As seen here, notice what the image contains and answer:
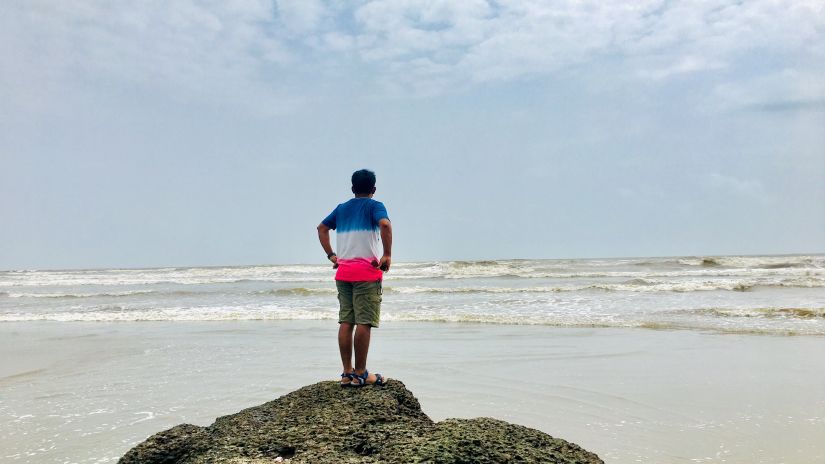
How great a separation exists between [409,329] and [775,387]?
652 centimetres

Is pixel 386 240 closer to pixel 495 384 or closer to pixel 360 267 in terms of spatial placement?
pixel 360 267

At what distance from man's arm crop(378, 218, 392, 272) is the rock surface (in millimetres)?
981

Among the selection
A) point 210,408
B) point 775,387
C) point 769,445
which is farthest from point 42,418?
point 775,387

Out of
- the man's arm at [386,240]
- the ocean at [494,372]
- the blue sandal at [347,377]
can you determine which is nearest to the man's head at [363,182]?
the man's arm at [386,240]

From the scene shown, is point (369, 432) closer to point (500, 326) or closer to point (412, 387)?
point (412, 387)

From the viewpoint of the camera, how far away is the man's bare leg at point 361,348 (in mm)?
4004

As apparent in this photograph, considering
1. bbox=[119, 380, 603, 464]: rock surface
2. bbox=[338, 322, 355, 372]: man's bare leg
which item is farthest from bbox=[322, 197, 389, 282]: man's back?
bbox=[119, 380, 603, 464]: rock surface

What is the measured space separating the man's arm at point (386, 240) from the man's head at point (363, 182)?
0.34m

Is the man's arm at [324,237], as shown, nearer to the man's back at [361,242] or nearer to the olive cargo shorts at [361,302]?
the man's back at [361,242]

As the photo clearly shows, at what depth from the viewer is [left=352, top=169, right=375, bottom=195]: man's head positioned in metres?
4.34

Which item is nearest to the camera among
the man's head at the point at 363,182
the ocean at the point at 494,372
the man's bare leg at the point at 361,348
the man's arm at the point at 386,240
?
the man's bare leg at the point at 361,348

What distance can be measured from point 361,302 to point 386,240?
49 centimetres

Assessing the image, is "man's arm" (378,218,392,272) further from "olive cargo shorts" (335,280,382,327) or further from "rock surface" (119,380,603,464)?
"rock surface" (119,380,603,464)

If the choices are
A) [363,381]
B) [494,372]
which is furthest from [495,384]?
[363,381]
